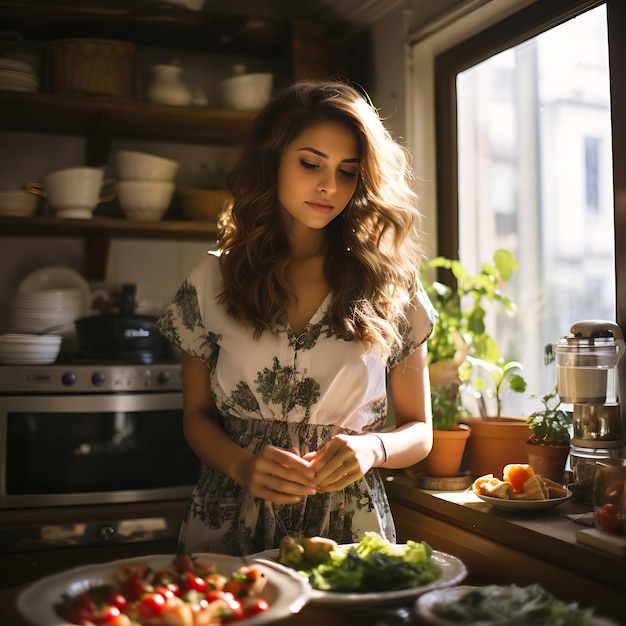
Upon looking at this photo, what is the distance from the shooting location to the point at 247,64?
2.86 meters

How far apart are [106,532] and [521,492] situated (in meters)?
1.15

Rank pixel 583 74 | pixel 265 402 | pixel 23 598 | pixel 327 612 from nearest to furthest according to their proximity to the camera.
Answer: pixel 23 598 → pixel 327 612 → pixel 265 402 → pixel 583 74

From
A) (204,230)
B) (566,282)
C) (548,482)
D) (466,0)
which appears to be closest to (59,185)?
(204,230)

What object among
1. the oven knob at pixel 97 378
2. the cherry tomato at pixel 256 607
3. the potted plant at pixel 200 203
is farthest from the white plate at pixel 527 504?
the potted plant at pixel 200 203

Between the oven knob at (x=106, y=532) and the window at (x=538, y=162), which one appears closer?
the window at (x=538, y=162)

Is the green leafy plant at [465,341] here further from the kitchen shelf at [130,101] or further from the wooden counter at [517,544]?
the kitchen shelf at [130,101]

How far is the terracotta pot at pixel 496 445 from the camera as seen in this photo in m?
1.89

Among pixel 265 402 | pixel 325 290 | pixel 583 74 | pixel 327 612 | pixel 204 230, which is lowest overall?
pixel 327 612

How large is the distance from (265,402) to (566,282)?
0.96m

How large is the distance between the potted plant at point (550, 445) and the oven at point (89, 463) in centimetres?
100

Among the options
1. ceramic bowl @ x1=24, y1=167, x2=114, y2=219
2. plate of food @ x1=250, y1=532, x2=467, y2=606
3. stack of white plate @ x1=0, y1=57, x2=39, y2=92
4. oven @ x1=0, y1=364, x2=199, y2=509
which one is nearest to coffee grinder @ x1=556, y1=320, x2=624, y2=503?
plate of food @ x1=250, y1=532, x2=467, y2=606

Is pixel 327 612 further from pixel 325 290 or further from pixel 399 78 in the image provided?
pixel 399 78

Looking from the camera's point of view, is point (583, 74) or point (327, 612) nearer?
point (327, 612)

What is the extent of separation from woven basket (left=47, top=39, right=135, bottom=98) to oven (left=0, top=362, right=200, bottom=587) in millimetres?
Answer: 832
